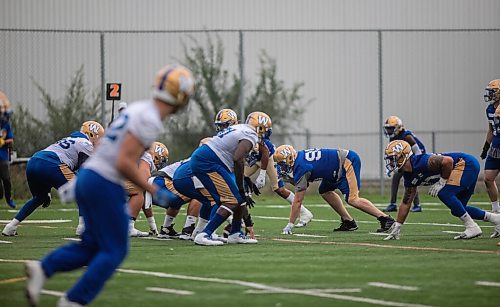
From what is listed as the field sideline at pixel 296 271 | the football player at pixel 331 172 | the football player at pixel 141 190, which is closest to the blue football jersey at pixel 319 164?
the football player at pixel 331 172

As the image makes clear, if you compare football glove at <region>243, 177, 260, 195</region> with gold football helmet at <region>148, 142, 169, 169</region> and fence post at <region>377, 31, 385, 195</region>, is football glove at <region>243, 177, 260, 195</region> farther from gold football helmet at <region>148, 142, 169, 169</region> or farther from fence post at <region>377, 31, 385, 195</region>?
fence post at <region>377, 31, 385, 195</region>

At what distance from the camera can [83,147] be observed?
57.8 feet

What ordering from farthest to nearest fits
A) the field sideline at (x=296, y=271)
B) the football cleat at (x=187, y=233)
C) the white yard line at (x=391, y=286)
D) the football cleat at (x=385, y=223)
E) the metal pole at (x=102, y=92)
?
the metal pole at (x=102, y=92) < the football cleat at (x=385, y=223) < the football cleat at (x=187, y=233) < the white yard line at (x=391, y=286) < the field sideline at (x=296, y=271)

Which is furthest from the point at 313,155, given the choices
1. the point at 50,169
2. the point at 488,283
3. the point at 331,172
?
the point at 488,283

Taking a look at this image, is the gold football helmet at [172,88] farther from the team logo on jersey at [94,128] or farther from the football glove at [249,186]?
the team logo on jersey at [94,128]

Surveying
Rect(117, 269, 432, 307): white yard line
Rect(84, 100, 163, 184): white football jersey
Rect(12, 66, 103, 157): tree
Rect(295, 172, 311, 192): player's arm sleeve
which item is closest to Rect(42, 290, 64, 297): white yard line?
Rect(117, 269, 432, 307): white yard line

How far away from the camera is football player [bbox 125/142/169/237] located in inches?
680

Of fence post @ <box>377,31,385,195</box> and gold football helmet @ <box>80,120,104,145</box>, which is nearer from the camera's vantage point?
gold football helmet @ <box>80,120,104,145</box>

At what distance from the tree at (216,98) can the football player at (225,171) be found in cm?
1402

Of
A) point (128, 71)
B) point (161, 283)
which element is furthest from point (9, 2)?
point (161, 283)

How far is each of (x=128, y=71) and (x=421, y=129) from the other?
8017 millimetres

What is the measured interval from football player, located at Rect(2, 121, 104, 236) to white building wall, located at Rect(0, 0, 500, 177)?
38.4ft

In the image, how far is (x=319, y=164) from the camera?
18688mm

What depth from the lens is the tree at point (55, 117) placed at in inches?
1117
